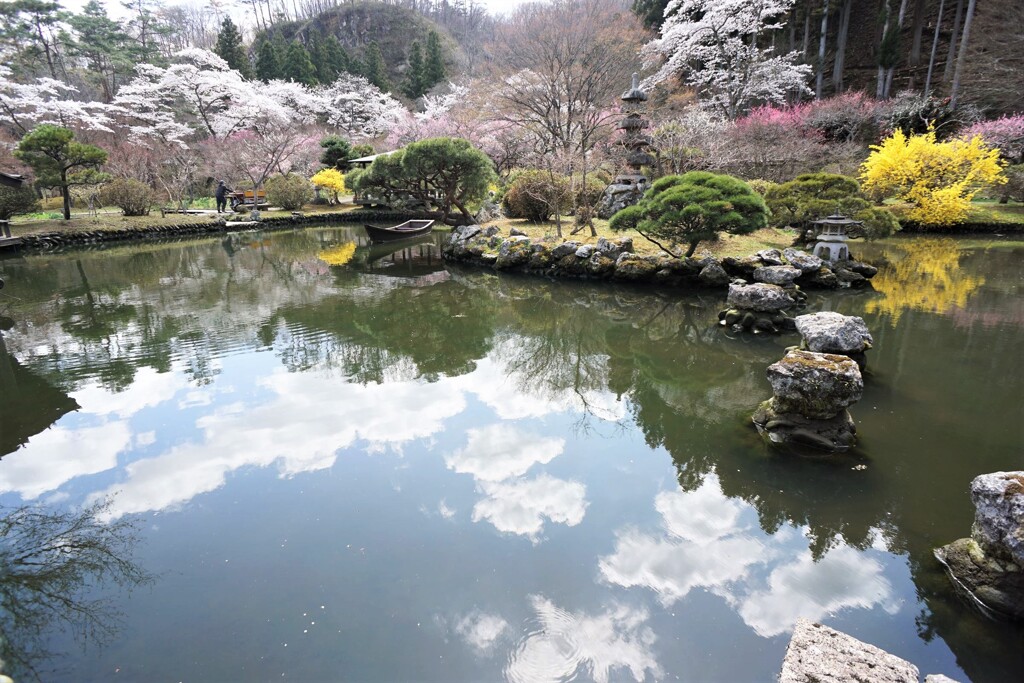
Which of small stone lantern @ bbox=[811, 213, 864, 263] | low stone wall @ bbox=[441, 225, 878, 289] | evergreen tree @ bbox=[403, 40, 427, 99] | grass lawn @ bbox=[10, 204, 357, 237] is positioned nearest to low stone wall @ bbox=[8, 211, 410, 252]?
grass lawn @ bbox=[10, 204, 357, 237]

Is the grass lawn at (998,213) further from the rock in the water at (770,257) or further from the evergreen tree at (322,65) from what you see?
the evergreen tree at (322,65)

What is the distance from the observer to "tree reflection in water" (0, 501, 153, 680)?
9.29 feet

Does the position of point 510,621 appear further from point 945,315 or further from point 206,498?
point 945,315

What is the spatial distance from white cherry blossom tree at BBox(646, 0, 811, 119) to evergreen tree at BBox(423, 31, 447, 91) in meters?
19.5

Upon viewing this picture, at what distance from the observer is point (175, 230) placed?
19547mm

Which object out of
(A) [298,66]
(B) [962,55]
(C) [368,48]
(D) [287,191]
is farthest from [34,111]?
(B) [962,55]

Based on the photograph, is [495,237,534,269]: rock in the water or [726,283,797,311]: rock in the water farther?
[495,237,534,269]: rock in the water

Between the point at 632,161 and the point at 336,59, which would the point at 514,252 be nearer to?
the point at 632,161

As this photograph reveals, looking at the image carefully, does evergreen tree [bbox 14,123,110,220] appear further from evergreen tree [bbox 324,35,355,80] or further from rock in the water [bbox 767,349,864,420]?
evergreen tree [bbox 324,35,355,80]

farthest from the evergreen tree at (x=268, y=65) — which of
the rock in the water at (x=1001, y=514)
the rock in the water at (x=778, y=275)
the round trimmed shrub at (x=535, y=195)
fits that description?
the rock in the water at (x=1001, y=514)

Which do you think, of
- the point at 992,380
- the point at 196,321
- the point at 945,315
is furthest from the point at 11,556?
the point at 945,315

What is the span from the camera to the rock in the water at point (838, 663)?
2.16 meters

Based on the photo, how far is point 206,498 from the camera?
13.3 ft

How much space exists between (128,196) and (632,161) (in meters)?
19.0
